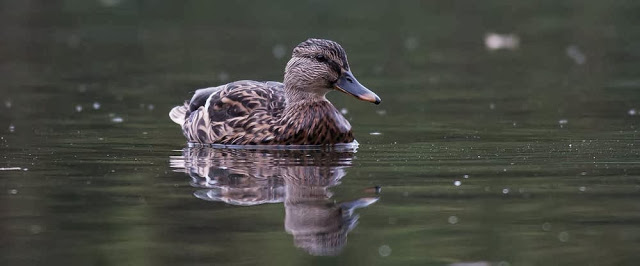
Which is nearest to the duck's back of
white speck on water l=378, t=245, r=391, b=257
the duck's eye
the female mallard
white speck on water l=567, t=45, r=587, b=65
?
the female mallard

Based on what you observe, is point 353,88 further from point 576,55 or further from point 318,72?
point 576,55

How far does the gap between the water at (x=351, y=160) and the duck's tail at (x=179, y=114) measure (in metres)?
0.15

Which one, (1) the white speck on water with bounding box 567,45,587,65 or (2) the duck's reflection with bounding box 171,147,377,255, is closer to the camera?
(2) the duck's reflection with bounding box 171,147,377,255

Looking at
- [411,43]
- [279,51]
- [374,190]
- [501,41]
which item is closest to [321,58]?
[374,190]

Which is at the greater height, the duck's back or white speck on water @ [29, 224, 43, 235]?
the duck's back

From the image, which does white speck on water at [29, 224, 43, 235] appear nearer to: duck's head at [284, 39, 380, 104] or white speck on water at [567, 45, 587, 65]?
duck's head at [284, 39, 380, 104]

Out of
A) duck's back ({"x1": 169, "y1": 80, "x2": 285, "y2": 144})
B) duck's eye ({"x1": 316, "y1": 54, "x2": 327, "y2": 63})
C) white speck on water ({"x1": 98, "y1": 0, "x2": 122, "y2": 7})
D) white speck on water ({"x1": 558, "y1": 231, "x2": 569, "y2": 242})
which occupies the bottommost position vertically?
white speck on water ({"x1": 558, "y1": 231, "x2": 569, "y2": 242})

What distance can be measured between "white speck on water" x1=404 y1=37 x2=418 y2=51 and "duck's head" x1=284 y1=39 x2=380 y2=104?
27.5 feet

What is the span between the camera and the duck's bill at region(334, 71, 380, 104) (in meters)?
10.8

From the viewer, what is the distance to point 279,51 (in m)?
19.6

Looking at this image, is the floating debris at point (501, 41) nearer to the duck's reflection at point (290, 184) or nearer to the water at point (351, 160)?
the water at point (351, 160)

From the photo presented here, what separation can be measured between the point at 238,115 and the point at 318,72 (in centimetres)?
78

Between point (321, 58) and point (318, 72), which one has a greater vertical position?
point (321, 58)

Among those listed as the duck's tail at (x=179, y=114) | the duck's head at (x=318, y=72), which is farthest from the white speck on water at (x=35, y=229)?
the duck's tail at (x=179, y=114)
